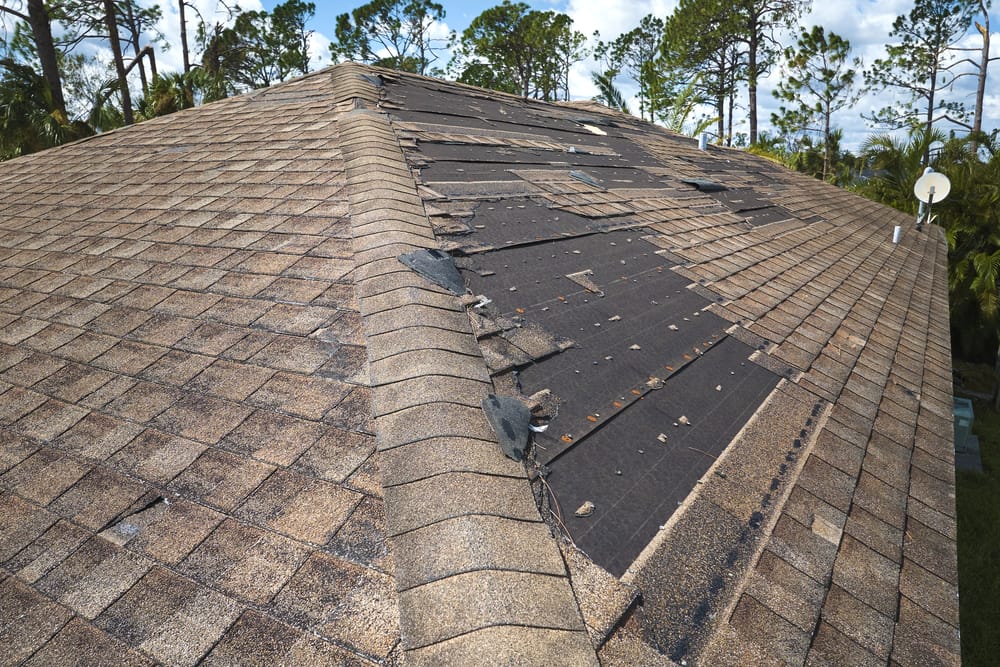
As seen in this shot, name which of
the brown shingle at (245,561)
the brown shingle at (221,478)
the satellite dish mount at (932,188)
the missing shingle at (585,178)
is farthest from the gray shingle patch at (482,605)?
the satellite dish mount at (932,188)

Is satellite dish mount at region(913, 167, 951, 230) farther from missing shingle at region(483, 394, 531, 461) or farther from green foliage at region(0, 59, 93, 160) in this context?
green foliage at region(0, 59, 93, 160)

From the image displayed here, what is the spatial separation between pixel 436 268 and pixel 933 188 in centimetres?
1361

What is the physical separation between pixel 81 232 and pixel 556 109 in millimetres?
8157

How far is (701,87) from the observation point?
36.8 meters

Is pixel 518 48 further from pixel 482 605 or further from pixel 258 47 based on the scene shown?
pixel 482 605

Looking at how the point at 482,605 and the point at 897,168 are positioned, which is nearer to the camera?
the point at 482,605

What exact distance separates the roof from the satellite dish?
367 inches

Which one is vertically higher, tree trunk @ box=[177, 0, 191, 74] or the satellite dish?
tree trunk @ box=[177, 0, 191, 74]

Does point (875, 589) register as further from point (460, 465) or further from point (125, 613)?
point (125, 613)

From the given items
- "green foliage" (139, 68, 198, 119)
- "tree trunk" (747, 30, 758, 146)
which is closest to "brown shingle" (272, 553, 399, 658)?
"green foliage" (139, 68, 198, 119)

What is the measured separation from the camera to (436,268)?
316 centimetres

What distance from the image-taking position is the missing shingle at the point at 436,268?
306 cm

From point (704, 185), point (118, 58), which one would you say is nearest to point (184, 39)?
point (118, 58)

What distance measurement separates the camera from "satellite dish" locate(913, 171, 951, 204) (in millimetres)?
11812
